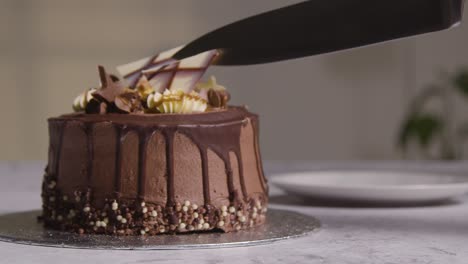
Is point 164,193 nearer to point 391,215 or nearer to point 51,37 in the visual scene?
point 391,215

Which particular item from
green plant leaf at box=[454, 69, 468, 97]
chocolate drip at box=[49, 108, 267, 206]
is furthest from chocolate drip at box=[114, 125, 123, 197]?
green plant leaf at box=[454, 69, 468, 97]

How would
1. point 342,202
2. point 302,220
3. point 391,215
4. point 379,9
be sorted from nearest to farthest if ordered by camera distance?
point 379,9, point 302,220, point 391,215, point 342,202

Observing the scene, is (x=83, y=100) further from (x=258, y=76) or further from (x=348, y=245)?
(x=258, y=76)

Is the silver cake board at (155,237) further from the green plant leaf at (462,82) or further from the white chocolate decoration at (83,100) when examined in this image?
the green plant leaf at (462,82)

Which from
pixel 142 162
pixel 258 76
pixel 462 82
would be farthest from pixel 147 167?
pixel 258 76

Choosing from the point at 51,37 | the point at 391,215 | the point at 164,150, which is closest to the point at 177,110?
the point at 164,150

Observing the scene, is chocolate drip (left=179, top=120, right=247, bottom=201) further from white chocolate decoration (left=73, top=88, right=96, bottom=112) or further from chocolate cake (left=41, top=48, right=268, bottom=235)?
white chocolate decoration (left=73, top=88, right=96, bottom=112)

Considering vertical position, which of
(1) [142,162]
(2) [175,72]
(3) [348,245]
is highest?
(2) [175,72]
